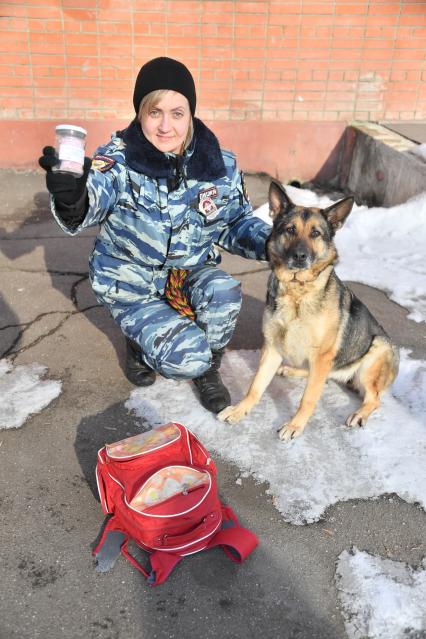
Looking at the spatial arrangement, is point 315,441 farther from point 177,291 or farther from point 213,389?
point 177,291

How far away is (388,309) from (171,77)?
2481mm

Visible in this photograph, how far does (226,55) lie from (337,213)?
174 inches

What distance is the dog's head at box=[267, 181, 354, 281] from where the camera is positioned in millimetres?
2777

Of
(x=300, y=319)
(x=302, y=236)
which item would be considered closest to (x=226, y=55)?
(x=302, y=236)

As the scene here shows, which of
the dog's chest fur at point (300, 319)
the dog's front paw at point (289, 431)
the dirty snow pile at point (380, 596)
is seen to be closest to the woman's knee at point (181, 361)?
the dog's chest fur at point (300, 319)

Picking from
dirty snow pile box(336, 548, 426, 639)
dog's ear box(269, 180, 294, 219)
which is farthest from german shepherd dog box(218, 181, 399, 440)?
dirty snow pile box(336, 548, 426, 639)

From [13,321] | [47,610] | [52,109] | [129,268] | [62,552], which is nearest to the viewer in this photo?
[47,610]

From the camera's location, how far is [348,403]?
3246 mm

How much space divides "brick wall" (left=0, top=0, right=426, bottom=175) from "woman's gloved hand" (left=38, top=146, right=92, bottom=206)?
462cm

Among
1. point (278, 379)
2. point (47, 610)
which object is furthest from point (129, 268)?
point (47, 610)

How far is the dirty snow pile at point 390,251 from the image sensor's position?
4613mm

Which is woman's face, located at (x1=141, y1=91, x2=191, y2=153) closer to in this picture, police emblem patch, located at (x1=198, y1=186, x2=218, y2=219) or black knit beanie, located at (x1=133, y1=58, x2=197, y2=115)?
black knit beanie, located at (x1=133, y1=58, x2=197, y2=115)

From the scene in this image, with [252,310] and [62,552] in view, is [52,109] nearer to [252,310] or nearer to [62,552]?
[252,310]

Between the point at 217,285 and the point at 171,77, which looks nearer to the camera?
the point at 171,77
